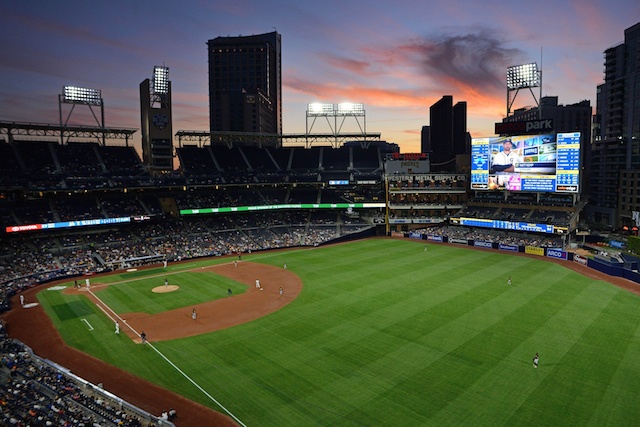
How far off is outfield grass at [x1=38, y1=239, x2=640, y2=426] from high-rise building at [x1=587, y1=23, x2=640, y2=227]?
51.5 metres

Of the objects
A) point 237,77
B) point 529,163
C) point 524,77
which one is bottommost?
point 529,163

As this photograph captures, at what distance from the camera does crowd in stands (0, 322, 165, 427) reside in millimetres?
17984

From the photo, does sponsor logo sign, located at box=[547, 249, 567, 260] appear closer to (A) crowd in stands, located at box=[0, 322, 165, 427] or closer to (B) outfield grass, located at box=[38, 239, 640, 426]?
(B) outfield grass, located at box=[38, 239, 640, 426]

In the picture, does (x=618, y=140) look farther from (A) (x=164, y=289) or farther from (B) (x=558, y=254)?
(A) (x=164, y=289)

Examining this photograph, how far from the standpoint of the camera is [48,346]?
97.7 ft

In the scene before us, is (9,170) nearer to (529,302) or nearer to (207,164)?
(207,164)

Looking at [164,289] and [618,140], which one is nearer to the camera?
[164,289]

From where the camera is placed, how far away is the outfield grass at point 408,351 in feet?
67.7

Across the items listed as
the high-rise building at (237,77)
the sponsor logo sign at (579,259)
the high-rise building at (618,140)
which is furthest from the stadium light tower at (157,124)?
the high-rise building at (618,140)

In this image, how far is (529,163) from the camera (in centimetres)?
6481

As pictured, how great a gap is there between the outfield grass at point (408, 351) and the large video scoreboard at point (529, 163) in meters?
21.0

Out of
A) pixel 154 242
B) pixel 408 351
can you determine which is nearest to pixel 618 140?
pixel 408 351

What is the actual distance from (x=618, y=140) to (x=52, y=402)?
4304 inches

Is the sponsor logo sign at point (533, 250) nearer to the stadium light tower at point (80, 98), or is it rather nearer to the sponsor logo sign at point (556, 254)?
the sponsor logo sign at point (556, 254)
